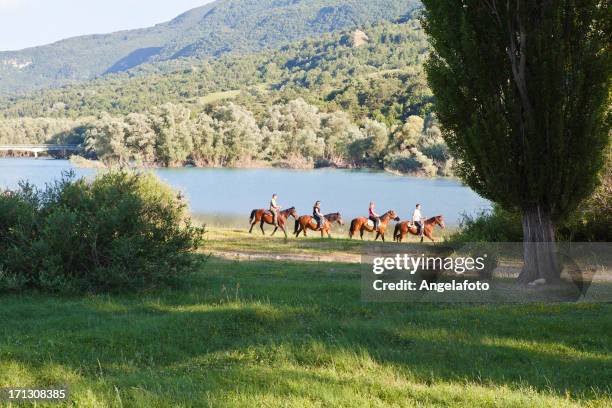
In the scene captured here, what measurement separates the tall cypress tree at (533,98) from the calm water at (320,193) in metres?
18.1

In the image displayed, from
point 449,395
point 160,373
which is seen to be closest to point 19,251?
point 160,373

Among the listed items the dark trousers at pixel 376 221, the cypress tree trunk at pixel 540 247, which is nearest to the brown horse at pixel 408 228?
the dark trousers at pixel 376 221

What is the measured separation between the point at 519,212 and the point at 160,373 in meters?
8.68

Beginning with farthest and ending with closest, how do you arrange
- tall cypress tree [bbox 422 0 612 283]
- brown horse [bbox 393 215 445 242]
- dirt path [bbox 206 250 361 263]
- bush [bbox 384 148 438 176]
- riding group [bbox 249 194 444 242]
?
bush [bbox 384 148 438 176] < riding group [bbox 249 194 444 242] < brown horse [bbox 393 215 445 242] < dirt path [bbox 206 250 361 263] < tall cypress tree [bbox 422 0 612 283]

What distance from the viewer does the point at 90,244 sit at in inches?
428

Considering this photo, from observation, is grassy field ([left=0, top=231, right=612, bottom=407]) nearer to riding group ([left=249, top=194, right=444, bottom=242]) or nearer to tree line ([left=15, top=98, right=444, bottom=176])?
riding group ([left=249, top=194, right=444, bottom=242])

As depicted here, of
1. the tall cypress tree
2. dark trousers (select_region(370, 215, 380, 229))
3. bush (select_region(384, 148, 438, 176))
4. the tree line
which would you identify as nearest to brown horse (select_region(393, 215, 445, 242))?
dark trousers (select_region(370, 215, 380, 229))

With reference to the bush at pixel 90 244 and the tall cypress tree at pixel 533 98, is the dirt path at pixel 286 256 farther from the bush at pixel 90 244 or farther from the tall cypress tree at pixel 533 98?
the tall cypress tree at pixel 533 98

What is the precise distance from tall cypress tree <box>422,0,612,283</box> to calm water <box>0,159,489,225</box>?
18119 millimetres

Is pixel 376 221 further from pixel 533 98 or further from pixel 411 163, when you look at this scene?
pixel 411 163

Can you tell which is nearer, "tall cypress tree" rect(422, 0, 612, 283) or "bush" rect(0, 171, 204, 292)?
"bush" rect(0, 171, 204, 292)

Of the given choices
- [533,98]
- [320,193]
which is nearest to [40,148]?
[320,193]

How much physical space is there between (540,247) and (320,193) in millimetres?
39746

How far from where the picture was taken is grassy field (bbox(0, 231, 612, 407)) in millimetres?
5121
